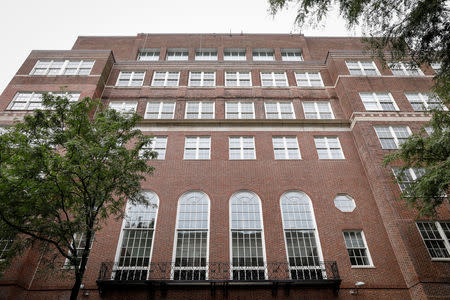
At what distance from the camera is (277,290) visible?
14.6m

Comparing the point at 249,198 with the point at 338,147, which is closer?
the point at 249,198

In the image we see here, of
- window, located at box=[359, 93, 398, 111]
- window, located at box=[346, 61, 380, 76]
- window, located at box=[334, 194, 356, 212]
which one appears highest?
window, located at box=[346, 61, 380, 76]

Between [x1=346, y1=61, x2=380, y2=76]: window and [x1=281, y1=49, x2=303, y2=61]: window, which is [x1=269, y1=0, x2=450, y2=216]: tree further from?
[x1=281, y1=49, x2=303, y2=61]: window

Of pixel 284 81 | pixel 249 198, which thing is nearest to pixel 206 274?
pixel 249 198

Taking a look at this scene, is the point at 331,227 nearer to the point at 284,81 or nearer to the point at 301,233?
the point at 301,233

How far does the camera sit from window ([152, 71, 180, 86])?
87.9ft

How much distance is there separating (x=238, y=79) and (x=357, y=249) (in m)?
17.1

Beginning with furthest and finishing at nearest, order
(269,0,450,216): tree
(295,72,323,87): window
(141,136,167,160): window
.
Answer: (295,72,323,87): window → (141,136,167,160): window → (269,0,450,216): tree

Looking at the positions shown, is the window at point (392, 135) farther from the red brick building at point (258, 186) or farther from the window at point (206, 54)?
the window at point (206, 54)

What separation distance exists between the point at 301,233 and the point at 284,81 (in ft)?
49.0

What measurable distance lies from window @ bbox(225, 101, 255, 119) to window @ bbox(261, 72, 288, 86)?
3401mm

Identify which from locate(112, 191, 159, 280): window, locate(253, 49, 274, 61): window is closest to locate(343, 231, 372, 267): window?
locate(112, 191, 159, 280): window

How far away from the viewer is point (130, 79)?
27.1 m

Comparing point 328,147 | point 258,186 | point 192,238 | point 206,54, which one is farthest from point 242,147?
point 206,54
